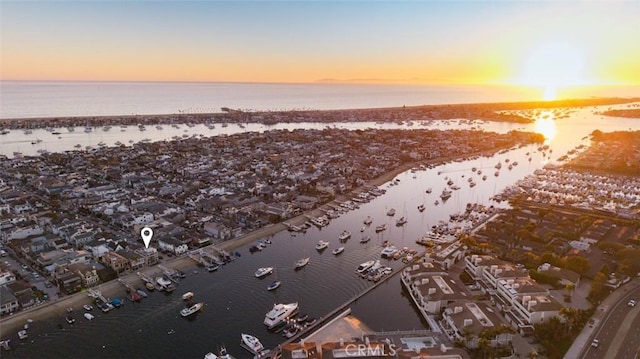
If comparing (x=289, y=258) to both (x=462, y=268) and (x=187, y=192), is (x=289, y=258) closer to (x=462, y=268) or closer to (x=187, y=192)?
(x=462, y=268)

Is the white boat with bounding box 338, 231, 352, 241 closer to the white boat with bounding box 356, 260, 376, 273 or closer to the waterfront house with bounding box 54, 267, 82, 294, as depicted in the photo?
the white boat with bounding box 356, 260, 376, 273

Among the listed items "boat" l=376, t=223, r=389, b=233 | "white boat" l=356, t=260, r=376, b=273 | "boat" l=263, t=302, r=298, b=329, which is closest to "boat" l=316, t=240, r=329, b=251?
"white boat" l=356, t=260, r=376, b=273

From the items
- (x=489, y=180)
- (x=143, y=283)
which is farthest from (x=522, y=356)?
(x=489, y=180)

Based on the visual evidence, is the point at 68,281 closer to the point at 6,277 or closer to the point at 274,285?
the point at 6,277

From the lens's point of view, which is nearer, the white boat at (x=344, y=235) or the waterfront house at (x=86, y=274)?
the waterfront house at (x=86, y=274)

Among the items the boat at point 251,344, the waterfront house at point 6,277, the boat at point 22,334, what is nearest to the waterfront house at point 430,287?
the boat at point 251,344

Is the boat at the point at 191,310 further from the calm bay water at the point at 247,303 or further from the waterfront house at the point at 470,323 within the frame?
the waterfront house at the point at 470,323
